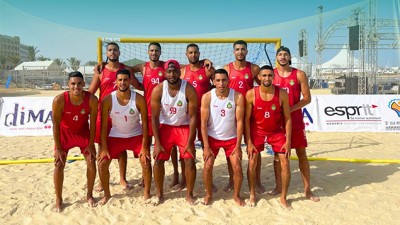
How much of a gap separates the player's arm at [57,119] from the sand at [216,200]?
744 millimetres

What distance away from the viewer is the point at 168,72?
4082 mm

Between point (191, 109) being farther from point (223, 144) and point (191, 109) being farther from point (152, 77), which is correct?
point (152, 77)

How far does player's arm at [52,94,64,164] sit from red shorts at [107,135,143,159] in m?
0.64

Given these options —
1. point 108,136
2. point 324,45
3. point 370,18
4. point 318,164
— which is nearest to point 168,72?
point 108,136

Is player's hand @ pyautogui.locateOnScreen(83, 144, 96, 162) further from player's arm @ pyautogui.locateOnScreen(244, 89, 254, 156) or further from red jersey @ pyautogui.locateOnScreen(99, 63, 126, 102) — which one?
player's arm @ pyautogui.locateOnScreen(244, 89, 254, 156)

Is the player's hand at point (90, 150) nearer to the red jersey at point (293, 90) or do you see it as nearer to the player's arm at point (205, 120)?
the player's arm at point (205, 120)

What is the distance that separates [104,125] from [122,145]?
39 centimetres

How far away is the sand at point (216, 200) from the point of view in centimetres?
385

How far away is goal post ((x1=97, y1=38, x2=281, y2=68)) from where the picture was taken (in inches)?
255

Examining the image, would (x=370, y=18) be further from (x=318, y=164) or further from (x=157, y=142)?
(x=157, y=142)

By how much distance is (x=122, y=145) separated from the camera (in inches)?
171

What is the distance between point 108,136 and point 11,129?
6719mm

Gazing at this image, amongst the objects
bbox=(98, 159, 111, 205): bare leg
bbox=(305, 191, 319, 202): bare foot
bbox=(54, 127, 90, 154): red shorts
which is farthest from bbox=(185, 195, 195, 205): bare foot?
bbox=(305, 191, 319, 202): bare foot

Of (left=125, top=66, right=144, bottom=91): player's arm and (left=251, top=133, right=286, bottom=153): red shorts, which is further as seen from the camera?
(left=125, top=66, right=144, bottom=91): player's arm
